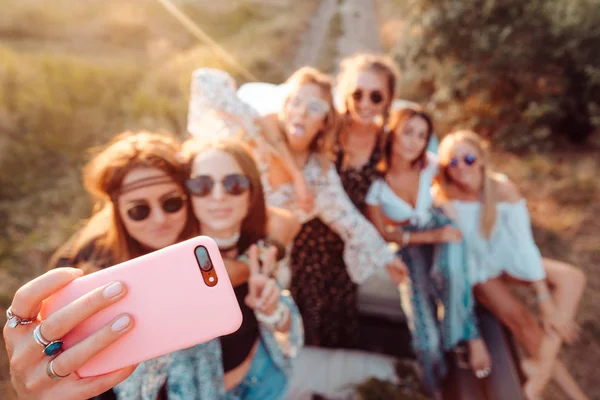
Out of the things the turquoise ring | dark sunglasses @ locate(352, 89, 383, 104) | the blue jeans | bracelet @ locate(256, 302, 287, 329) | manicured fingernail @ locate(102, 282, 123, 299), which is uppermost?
dark sunglasses @ locate(352, 89, 383, 104)

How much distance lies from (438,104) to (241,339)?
5242 millimetres

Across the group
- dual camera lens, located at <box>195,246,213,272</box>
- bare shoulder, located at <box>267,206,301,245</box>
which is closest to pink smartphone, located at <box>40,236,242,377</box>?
dual camera lens, located at <box>195,246,213,272</box>

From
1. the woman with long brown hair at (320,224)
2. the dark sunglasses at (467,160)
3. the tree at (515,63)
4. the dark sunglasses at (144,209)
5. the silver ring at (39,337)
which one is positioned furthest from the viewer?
the tree at (515,63)

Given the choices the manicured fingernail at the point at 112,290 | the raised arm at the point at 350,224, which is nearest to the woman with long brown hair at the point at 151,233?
the manicured fingernail at the point at 112,290

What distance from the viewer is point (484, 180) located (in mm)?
2133

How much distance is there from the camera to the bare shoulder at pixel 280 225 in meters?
1.64

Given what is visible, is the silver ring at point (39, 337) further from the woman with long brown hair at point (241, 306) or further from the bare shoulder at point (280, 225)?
the bare shoulder at point (280, 225)

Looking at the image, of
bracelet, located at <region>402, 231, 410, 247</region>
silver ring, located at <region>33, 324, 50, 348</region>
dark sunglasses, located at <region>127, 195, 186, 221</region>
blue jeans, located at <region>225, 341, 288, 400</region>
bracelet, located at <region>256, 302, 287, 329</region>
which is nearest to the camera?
silver ring, located at <region>33, 324, 50, 348</region>

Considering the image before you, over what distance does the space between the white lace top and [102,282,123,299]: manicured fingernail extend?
1.26 m

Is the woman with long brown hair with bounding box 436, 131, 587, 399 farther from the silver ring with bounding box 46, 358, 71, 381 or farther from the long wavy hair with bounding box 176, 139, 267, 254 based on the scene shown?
the silver ring with bounding box 46, 358, 71, 381

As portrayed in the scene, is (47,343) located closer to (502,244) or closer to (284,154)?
(284,154)

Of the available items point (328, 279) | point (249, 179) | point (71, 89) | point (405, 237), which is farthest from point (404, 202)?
point (71, 89)

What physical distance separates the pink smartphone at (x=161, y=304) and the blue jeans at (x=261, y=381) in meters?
0.79

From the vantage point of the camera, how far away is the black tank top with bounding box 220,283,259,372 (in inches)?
55.8
